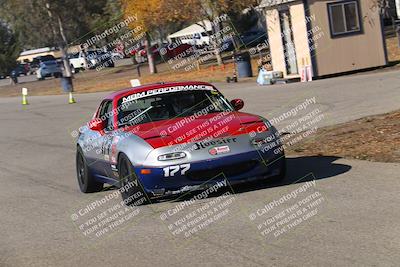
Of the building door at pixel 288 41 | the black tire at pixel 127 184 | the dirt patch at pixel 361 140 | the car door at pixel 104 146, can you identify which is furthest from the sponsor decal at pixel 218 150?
the building door at pixel 288 41

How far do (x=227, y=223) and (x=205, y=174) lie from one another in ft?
4.25

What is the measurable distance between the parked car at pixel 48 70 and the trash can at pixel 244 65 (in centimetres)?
3952

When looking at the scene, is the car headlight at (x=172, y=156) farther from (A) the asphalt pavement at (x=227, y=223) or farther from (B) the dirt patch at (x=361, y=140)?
(B) the dirt patch at (x=361, y=140)

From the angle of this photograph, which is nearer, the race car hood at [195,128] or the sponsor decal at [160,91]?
the race car hood at [195,128]

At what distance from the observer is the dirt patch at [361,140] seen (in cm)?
1098

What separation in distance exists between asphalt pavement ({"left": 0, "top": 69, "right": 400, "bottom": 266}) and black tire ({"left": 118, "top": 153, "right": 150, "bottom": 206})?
19cm

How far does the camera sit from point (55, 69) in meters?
71.9

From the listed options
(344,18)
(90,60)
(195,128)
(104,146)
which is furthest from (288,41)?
(90,60)

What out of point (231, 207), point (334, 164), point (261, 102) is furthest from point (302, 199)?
point (261, 102)

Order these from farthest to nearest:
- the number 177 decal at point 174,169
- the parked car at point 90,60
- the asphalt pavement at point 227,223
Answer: the parked car at point 90,60 → the number 177 decal at point 174,169 → the asphalt pavement at point 227,223

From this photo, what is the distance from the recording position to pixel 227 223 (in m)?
7.66

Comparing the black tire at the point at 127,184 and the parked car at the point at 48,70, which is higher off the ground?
the black tire at the point at 127,184

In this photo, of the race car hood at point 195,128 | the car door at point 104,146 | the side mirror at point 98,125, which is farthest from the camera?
the side mirror at point 98,125

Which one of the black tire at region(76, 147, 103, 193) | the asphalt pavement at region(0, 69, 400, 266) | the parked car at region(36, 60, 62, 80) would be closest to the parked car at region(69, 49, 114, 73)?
the parked car at region(36, 60, 62, 80)
